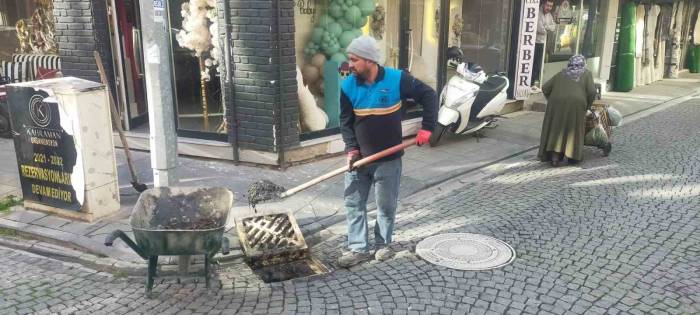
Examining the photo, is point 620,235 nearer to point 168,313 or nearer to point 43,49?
point 168,313

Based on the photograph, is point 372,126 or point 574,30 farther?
point 574,30

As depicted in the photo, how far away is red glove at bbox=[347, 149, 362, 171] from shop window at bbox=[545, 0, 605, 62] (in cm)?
938


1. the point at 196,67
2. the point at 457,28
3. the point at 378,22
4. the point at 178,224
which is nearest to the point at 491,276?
the point at 178,224

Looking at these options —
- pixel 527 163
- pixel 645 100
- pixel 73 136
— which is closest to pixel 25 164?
pixel 73 136

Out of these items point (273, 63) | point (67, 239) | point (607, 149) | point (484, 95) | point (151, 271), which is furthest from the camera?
point (484, 95)

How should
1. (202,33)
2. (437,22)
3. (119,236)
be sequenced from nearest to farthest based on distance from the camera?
(119,236)
(202,33)
(437,22)

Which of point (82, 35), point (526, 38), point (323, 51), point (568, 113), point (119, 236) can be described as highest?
point (82, 35)

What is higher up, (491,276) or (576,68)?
(576,68)

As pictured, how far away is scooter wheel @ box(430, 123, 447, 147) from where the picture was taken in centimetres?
808

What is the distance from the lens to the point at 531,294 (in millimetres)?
3959

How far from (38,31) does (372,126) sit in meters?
8.02

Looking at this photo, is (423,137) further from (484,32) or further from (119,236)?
(484,32)

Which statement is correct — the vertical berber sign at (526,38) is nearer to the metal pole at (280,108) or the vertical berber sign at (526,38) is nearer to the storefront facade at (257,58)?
the storefront facade at (257,58)

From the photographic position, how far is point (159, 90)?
4.68 meters
